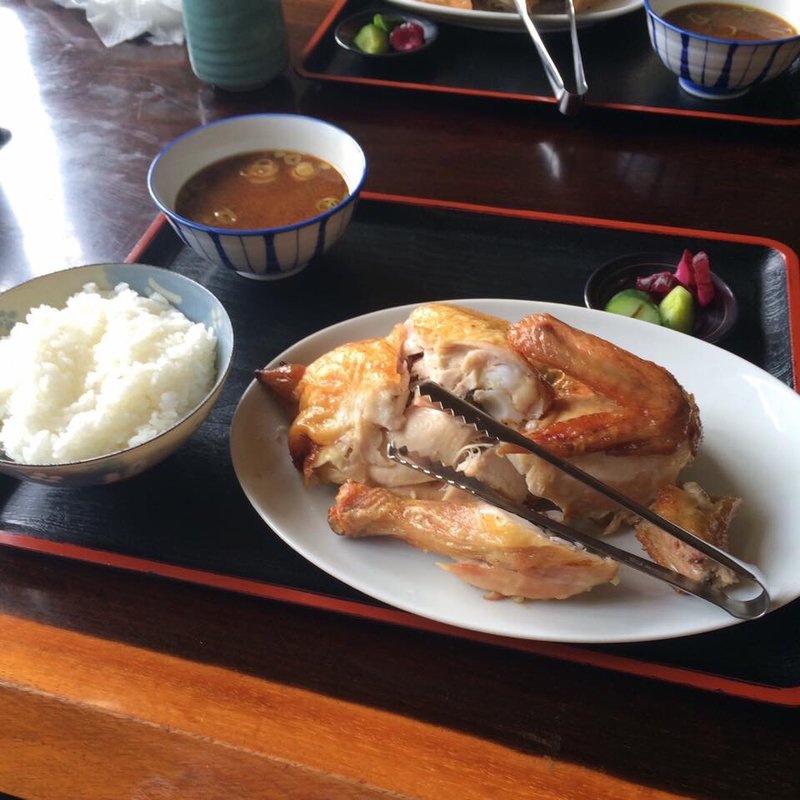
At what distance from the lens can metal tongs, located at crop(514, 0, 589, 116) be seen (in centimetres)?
214

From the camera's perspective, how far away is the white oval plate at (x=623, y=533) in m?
1.09

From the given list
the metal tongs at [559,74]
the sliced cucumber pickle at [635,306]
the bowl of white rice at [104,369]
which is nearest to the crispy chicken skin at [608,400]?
the sliced cucumber pickle at [635,306]

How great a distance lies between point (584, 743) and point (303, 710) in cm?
40

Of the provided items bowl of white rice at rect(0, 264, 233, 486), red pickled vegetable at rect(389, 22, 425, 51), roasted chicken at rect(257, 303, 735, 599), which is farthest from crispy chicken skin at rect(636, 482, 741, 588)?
red pickled vegetable at rect(389, 22, 425, 51)

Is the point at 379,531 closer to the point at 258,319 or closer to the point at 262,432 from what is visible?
the point at 262,432

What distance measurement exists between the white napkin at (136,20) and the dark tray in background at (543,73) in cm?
57

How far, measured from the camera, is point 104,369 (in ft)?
4.40

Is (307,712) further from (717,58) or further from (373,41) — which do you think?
(373,41)

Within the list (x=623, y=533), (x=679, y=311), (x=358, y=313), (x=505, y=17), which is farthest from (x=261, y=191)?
(x=505, y=17)

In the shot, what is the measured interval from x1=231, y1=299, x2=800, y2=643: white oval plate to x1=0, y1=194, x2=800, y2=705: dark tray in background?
5 centimetres

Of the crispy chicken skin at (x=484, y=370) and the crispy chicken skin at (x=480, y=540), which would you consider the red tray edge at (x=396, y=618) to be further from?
the crispy chicken skin at (x=484, y=370)

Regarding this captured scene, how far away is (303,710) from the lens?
1.08m

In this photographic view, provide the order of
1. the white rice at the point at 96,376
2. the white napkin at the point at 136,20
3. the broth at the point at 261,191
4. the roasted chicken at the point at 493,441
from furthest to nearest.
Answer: the white napkin at the point at 136,20, the broth at the point at 261,191, the white rice at the point at 96,376, the roasted chicken at the point at 493,441

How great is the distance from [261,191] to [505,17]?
122 centimetres
